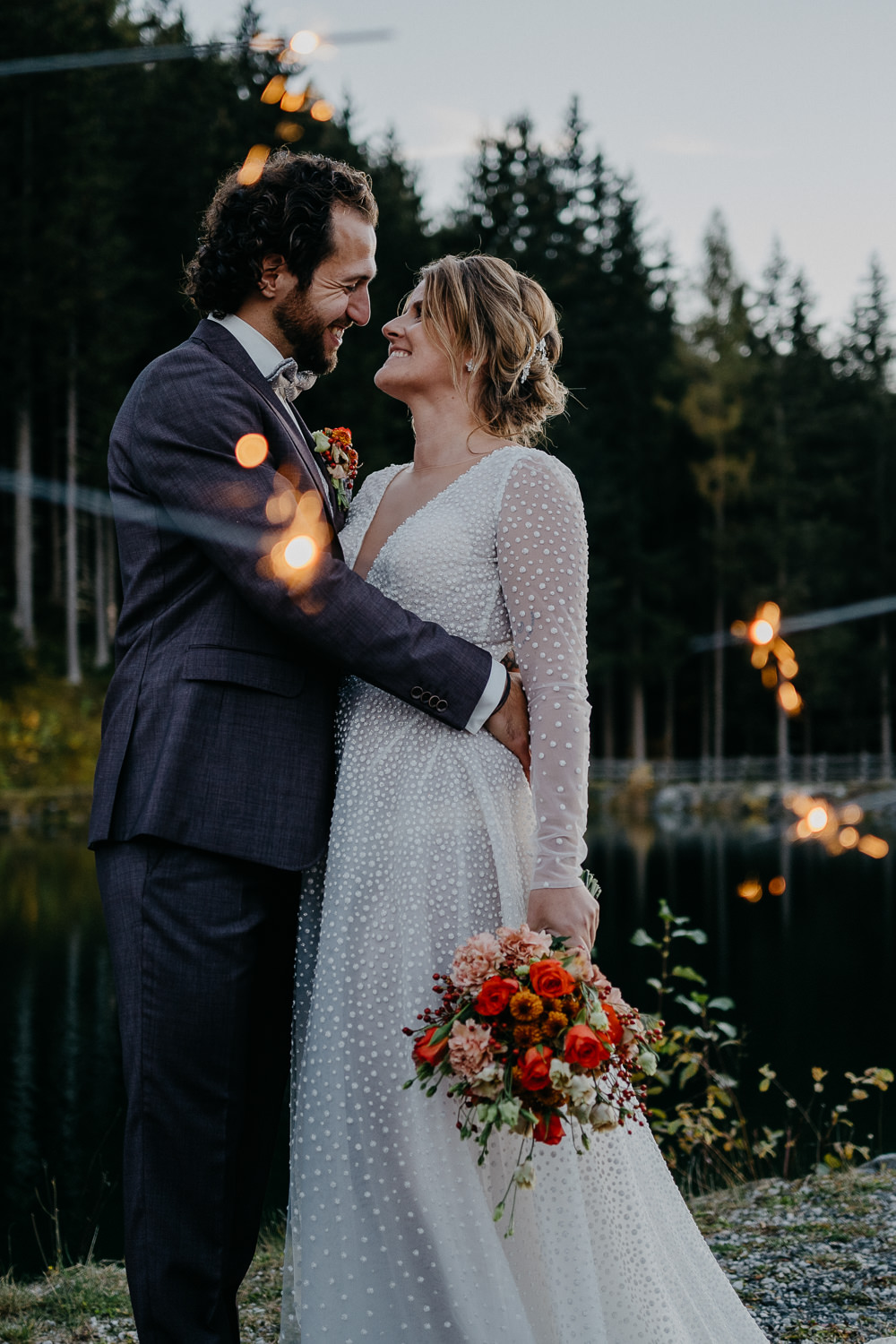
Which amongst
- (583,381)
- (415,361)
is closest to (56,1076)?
(415,361)

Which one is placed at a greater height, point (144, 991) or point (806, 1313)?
point (144, 991)

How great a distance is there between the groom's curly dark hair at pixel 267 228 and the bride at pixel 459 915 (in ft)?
0.77

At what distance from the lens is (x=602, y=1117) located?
1.77 meters

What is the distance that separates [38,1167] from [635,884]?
34.9 ft

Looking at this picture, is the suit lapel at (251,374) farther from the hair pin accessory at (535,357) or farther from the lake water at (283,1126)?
the lake water at (283,1126)

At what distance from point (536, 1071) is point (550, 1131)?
0.11 m

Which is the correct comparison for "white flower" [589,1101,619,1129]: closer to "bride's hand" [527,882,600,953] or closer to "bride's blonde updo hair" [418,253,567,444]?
"bride's hand" [527,882,600,953]

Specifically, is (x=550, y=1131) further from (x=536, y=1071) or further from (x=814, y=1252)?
(x=814, y=1252)

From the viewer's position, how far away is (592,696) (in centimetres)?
2981

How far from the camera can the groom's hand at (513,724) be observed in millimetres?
2217

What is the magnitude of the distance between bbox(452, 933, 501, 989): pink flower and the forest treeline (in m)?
18.6

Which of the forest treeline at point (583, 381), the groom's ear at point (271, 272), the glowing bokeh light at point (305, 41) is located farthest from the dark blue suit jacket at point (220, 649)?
the forest treeline at point (583, 381)

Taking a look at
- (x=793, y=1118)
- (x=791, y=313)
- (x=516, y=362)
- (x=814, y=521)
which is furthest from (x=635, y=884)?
(x=791, y=313)

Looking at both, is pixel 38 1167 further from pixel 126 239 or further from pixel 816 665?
pixel 816 665
